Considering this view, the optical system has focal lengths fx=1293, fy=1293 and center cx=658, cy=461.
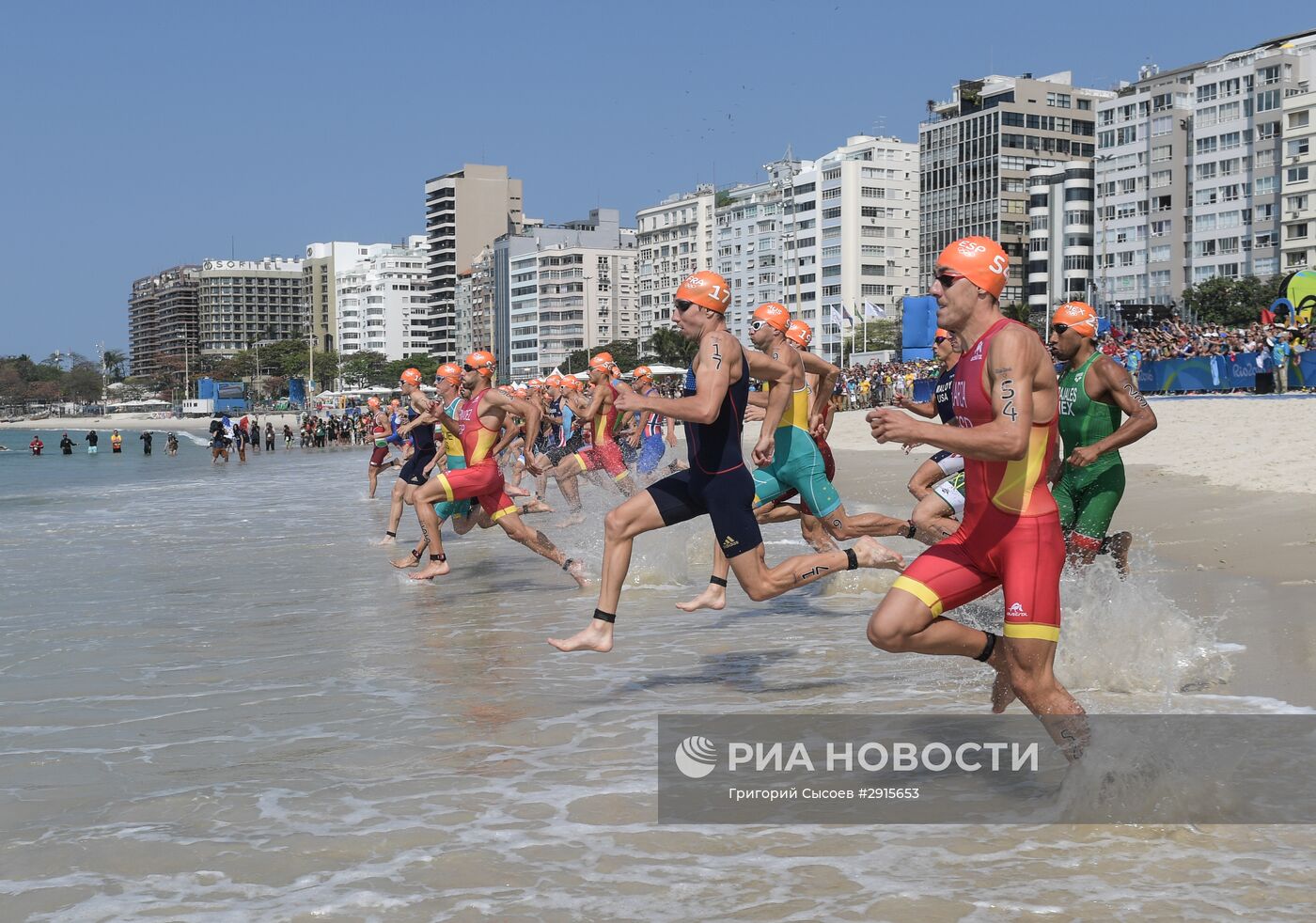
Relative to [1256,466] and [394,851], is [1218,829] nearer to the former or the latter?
[394,851]

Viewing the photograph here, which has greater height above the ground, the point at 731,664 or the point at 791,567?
the point at 791,567

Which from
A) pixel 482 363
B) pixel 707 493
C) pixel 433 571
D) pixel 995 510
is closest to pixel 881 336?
pixel 482 363

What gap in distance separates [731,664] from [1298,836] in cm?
365

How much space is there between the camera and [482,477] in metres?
10.2

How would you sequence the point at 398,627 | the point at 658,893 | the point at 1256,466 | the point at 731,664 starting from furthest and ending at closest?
the point at 1256,466
the point at 398,627
the point at 731,664
the point at 658,893

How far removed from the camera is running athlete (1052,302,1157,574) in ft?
23.6

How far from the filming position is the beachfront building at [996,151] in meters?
106

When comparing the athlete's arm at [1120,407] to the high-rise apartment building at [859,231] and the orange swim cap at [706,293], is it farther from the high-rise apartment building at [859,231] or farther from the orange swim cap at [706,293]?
the high-rise apartment building at [859,231]

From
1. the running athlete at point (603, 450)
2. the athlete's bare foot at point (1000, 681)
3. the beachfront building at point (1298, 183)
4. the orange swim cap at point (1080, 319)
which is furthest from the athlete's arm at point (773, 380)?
the beachfront building at point (1298, 183)

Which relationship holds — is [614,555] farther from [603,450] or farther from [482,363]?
[603,450]

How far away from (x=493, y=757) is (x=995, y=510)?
252 cm

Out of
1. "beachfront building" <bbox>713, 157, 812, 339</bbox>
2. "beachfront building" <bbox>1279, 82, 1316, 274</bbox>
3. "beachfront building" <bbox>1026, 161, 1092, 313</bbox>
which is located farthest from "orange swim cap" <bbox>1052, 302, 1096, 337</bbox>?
"beachfront building" <bbox>713, 157, 812, 339</bbox>

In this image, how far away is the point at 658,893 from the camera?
409cm

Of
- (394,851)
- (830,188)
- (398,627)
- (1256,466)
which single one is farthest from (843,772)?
(830,188)
